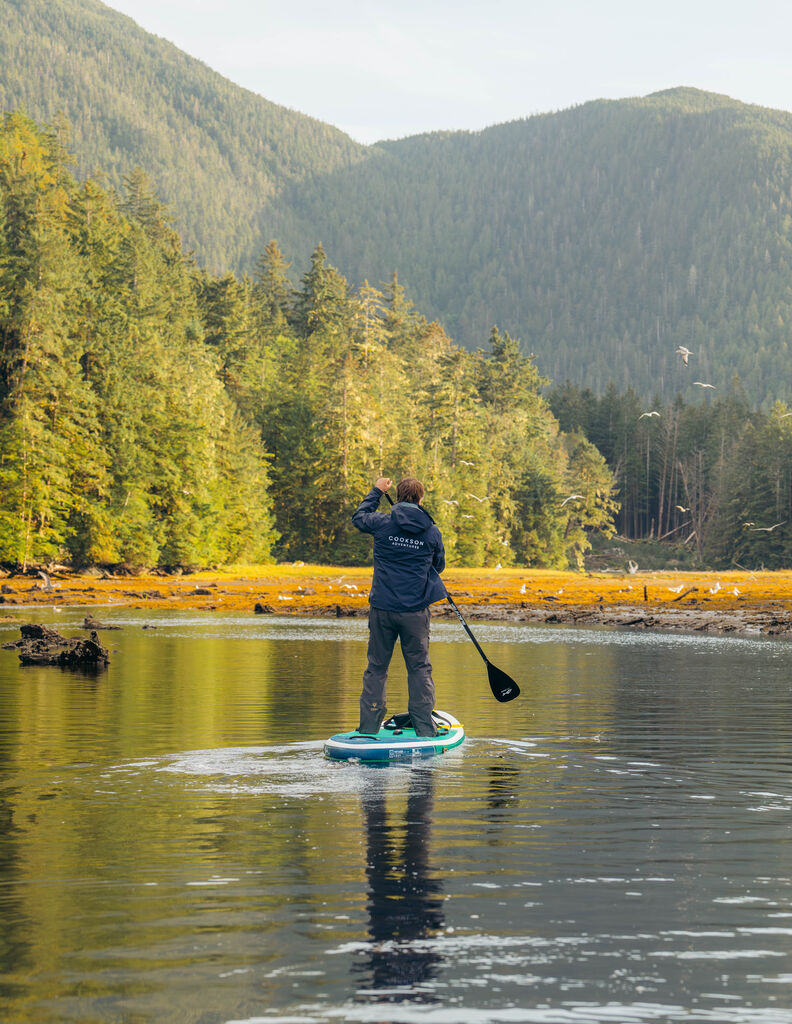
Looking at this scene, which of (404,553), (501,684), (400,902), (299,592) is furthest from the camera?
(299,592)

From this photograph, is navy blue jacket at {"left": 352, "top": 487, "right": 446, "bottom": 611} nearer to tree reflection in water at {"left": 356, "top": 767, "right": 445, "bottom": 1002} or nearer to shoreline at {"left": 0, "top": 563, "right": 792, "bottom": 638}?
tree reflection in water at {"left": 356, "top": 767, "right": 445, "bottom": 1002}

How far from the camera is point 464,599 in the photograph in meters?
59.1

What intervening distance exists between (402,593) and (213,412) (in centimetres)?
7094

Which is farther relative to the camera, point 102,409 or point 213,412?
point 213,412

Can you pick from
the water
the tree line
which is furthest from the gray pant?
the tree line

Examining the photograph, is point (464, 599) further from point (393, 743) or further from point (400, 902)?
point (400, 902)

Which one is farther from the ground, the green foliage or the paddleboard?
the green foliage

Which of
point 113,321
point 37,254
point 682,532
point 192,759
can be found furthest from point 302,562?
point 682,532

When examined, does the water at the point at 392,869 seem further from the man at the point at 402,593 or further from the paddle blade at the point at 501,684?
the man at the point at 402,593

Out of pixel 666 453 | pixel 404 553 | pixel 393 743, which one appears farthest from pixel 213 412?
pixel 666 453

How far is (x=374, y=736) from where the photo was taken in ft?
44.0

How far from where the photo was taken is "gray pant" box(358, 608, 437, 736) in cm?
1331

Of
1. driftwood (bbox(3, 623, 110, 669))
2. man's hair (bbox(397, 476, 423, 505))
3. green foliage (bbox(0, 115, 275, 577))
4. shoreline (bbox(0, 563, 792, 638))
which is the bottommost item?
shoreline (bbox(0, 563, 792, 638))

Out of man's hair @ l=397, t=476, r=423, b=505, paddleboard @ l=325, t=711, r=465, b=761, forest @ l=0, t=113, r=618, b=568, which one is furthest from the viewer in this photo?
forest @ l=0, t=113, r=618, b=568
